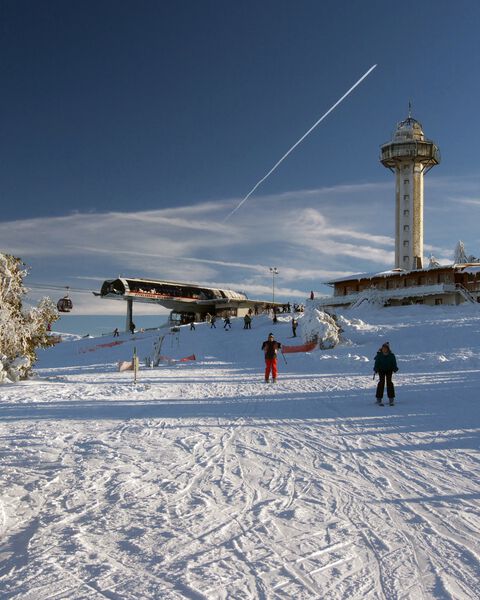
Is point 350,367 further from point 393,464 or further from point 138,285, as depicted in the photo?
point 138,285

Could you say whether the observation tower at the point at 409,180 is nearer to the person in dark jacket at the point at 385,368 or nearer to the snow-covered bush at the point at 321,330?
the snow-covered bush at the point at 321,330

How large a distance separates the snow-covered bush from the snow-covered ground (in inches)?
591

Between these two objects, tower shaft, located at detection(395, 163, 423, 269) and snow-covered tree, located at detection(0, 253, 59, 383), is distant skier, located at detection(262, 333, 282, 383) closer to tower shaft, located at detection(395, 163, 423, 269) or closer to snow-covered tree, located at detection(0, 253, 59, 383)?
snow-covered tree, located at detection(0, 253, 59, 383)

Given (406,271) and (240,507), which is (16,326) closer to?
(240,507)

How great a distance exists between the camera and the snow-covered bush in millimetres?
28828

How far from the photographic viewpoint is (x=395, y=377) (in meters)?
18.5

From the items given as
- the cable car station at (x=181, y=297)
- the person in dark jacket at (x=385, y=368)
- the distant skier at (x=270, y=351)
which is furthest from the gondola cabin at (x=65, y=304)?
the person in dark jacket at (x=385, y=368)

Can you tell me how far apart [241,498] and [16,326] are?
1524 centimetres

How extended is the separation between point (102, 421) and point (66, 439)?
6.31ft

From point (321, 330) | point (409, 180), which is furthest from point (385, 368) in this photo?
point (409, 180)

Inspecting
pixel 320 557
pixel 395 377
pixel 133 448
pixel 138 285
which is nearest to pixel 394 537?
pixel 320 557

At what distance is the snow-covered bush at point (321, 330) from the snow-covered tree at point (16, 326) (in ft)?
48.5

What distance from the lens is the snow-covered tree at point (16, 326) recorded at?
18.2 meters

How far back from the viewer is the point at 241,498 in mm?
5387
